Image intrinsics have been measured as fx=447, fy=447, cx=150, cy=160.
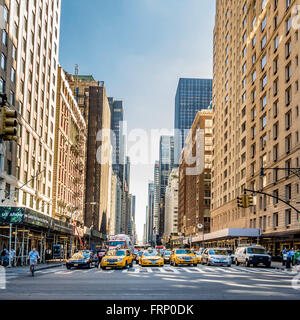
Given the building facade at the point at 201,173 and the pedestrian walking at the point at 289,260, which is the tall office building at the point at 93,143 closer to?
the building facade at the point at 201,173

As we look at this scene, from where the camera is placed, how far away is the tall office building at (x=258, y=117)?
5222cm

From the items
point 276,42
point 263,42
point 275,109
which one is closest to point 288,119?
point 275,109

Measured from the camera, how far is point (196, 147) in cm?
13625

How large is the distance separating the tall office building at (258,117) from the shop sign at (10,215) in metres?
19.5

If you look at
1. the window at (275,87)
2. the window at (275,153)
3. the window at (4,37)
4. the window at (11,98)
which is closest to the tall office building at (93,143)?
the window at (275,87)

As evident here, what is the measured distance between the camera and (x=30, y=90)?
55.2m

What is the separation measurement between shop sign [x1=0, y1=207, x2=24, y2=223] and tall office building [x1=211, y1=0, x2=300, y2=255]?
19490 mm

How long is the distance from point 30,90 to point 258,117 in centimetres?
3307

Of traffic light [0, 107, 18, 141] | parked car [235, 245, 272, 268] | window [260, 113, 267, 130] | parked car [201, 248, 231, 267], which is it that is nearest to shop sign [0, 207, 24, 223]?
parked car [201, 248, 231, 267]

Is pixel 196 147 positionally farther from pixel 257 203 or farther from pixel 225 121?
pixel 257 203

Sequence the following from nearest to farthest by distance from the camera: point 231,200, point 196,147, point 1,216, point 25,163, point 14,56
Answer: point 1,216 < point 14,56 < point 25,163 < point 231,200 < point 196,147

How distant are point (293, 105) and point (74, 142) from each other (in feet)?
165
